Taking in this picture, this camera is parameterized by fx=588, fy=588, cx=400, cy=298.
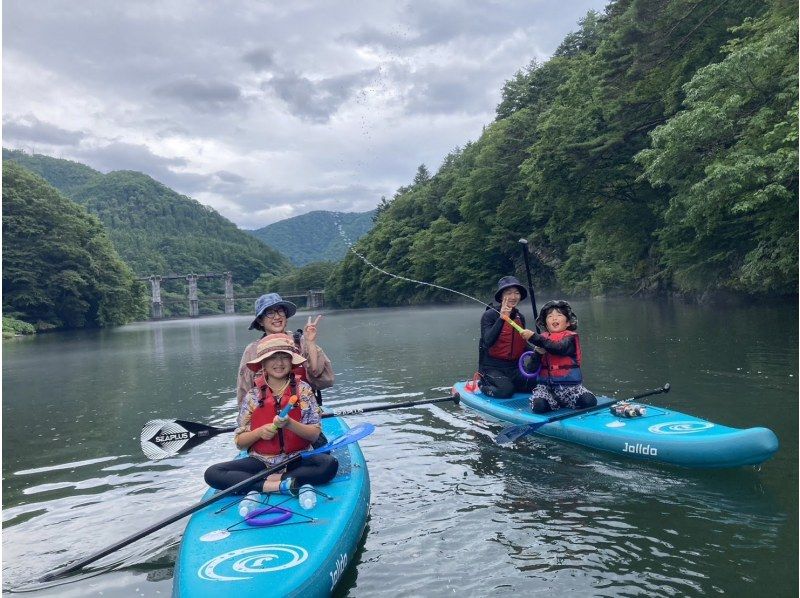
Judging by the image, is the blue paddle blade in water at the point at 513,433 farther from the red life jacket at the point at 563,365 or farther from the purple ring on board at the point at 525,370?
the purple ring on board at the point at 525,370

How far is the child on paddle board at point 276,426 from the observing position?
4852 mm

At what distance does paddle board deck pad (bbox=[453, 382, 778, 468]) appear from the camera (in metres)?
5.45

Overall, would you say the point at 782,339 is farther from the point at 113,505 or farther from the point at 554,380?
the point at 113,505

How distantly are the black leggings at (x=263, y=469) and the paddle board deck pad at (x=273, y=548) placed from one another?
124mm

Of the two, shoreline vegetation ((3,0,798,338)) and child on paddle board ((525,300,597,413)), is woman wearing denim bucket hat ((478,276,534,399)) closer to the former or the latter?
child on paddle board ((525,300,597,413))

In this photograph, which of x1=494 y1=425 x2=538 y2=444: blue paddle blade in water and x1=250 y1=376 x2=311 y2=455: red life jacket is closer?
x1=250 y1=376 x2=311 y2=455: red life jacket

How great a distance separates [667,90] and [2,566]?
23002mm

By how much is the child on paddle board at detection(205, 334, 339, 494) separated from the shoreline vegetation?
16.9 feet

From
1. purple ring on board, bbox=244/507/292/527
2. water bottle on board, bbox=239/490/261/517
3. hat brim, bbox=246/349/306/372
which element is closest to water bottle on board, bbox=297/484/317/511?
purple ring on board, bbox=244/507/292/527

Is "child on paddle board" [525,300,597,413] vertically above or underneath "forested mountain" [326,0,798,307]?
underneath

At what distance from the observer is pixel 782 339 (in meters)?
13.2

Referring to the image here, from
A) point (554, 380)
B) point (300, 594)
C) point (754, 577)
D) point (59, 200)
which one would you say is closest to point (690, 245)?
point (554, 380)

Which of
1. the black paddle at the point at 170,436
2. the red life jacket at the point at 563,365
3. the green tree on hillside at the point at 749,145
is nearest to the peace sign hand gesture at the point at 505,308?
the red life jacket at the point at 563,365

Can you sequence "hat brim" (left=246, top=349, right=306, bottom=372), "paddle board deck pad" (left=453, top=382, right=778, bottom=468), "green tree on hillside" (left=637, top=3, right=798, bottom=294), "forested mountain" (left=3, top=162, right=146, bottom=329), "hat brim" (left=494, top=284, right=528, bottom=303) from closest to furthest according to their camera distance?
1. "hat brim" (left=246, top=349, right=306, bottom=372)
2. "paddle board deck pad" (left=453, top=382, right=778, bottom=468)
3. "hat brim" (left=494, top=284, right=528, bottom=303)
4. "green tree on hillside" (left=637, top=3, right=798, bottom=294)
5. "forested mountain" (left=3, top=162, right=146, bottom=329)
